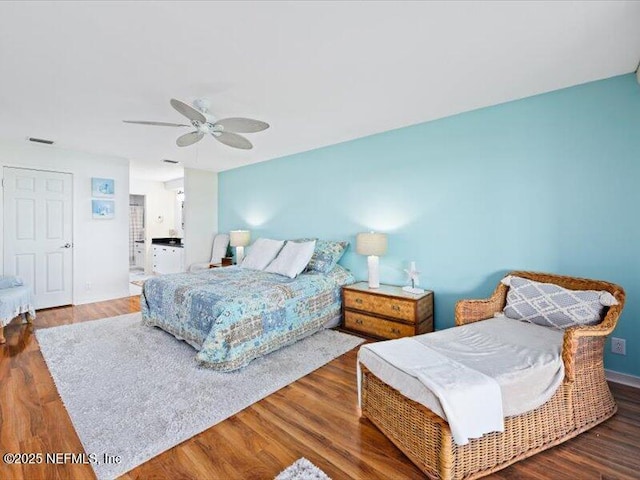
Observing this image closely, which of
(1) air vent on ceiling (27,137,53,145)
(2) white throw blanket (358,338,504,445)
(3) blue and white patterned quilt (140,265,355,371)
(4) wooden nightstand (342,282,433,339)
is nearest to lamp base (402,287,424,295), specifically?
(4) wooden nightstand (342,282,433,339)

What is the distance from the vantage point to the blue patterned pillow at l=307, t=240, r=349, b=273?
3979 millimetres

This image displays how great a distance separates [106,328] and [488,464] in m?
4.03

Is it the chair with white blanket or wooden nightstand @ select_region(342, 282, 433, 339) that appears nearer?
wooden nightstand @ select_region(342, 282, 433, 339)

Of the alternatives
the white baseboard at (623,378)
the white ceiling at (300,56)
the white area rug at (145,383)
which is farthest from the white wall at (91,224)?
the white baseboard at (623,378)

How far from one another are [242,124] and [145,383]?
89.9 inches

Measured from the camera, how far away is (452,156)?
3266mm

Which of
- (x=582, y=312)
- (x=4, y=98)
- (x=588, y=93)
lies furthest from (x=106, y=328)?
(x=588, y=93)

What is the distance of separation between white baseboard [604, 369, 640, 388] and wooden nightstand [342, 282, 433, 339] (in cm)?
146

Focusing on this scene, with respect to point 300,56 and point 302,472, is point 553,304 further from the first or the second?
point 300,56

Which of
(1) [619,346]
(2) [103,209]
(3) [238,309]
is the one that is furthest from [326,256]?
(2) [103,209]

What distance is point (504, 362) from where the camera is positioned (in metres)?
1.71

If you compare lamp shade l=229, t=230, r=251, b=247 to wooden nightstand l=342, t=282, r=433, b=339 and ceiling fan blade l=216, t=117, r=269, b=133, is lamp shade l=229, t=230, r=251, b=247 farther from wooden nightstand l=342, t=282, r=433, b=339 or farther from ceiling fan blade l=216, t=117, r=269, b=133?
ceiling fan blade l=216, t=117, r=269, b=133

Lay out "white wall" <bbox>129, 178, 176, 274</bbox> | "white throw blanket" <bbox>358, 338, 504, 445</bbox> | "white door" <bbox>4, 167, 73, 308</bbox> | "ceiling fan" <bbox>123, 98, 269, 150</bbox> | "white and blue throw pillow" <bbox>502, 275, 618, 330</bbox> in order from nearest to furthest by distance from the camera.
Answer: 1. "white throw blanket" <bbox>358, 338, 504, 445</bbox>
2. "white and blue throw pillow" <bbox>502, 275, 618, 330</bbox>
3. "ceiling fan" <bbox>123, 98, 269, 150</bbox>
4. "white door" <bbox>4, 167, 73, 308</bbox>
5. "white wall" <bbox>129, 178, 176, 274</bbox>

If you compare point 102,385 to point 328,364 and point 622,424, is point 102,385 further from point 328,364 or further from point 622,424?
point 622,424
